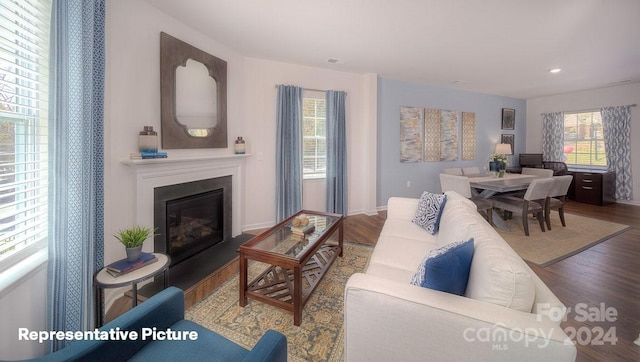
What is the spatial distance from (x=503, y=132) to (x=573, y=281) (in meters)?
5.25

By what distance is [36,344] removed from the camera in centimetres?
132

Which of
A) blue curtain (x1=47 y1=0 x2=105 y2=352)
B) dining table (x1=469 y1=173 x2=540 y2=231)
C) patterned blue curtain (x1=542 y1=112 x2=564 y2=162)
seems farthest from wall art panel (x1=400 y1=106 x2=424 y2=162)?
blue curtain (x1=47 y1=0 x2=105 y2=352)

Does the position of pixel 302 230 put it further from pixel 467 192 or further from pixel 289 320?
pixel 467 192

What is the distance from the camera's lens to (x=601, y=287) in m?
2.40

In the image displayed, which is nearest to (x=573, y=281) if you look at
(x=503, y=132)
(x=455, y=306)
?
(x=455, y=306)

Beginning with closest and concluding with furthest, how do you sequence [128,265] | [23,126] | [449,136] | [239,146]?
[23,126], [128,265], [239,146], [449,136]

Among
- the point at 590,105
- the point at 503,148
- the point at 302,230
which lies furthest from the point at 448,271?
the point at 590,105

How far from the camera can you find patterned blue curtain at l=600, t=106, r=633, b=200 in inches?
216

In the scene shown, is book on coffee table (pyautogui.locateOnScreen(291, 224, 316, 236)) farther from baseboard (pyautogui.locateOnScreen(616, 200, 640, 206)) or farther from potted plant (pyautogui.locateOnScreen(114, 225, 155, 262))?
baseboard (pyautogui.locateOnScreen(616, 200, 640, 206))

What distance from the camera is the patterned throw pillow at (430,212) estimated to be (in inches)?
96.2

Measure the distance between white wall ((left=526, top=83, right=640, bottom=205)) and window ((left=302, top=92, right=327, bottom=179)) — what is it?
6103mm

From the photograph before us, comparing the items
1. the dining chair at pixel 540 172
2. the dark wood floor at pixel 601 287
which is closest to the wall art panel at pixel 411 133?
the dark wood floor at pixel 601 287

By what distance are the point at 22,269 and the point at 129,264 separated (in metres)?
0.54

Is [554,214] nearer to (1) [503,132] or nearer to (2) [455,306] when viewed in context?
(1) [503,132]
